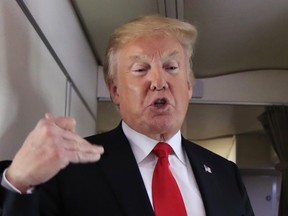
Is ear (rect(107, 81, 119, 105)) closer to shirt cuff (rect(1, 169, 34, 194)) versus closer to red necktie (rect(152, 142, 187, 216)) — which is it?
red necktie (rect(152, 142, 187, 216))

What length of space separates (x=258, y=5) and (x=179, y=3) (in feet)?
1.19

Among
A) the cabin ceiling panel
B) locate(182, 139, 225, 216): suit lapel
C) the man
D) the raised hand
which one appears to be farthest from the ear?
the cabin ceiling panel

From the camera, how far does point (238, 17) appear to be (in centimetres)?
223

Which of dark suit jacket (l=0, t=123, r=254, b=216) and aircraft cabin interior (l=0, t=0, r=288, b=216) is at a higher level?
aircraft cabin interior (l=0, t=0, r=288, b=216)

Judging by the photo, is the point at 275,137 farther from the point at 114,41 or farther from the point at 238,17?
the point at 114,41

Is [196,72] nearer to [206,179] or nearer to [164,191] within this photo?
[206,179]

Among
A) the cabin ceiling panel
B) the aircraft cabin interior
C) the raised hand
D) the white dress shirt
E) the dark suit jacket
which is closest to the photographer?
the raised hand

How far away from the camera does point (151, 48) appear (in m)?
1.25

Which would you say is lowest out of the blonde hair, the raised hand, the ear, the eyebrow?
the raised hand

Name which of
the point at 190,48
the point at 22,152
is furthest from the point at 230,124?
the point at 22,152

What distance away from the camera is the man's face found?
3.98 ft

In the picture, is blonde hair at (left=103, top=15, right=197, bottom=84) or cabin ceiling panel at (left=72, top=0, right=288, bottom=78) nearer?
blonde hair at (left=103, top=15, right=197, bottom=84)

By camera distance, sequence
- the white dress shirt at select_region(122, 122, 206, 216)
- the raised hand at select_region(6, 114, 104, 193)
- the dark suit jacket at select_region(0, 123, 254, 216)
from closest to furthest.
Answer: the raised hand at select_region(6, 114, 104, 193), the dark suit jacket at select_region(0, 123, 254, 216), the white dress shirt at select_region(122, 122, 206, 216)

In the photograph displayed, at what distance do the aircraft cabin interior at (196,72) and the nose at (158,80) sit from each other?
0.36m
